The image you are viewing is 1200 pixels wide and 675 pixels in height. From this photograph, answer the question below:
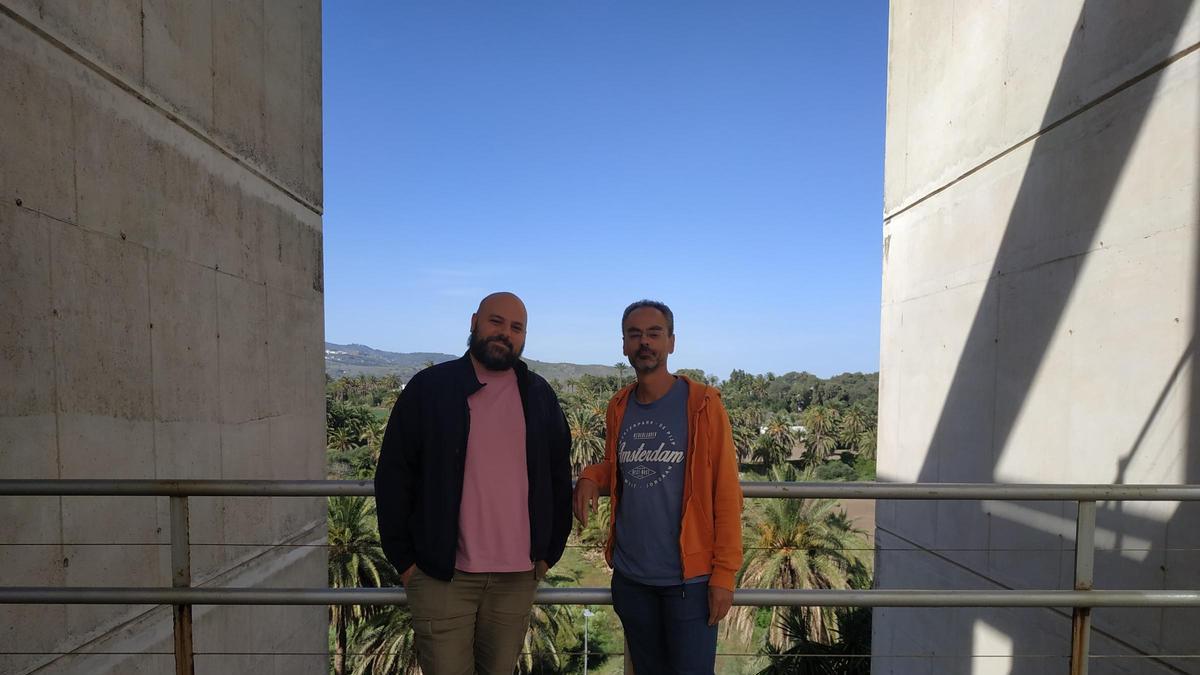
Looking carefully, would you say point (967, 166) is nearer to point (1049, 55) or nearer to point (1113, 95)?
point (1049, 55)

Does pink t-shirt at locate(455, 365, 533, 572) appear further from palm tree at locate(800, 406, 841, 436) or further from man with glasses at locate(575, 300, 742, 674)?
palm tree at locate(800, 406, 841, 436)

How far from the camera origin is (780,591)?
7.32 feet

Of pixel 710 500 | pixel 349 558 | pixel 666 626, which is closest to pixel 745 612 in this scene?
pixel 349 558

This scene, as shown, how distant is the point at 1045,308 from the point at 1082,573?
9.54 ft

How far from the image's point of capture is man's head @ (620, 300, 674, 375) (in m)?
2.16

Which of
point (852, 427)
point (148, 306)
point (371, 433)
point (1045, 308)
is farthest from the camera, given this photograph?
point (852, 427)

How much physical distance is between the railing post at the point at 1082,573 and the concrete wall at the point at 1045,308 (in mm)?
540

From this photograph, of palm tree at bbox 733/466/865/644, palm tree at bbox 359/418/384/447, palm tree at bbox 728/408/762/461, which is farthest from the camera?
palm tree at bbox 728/408/762/461

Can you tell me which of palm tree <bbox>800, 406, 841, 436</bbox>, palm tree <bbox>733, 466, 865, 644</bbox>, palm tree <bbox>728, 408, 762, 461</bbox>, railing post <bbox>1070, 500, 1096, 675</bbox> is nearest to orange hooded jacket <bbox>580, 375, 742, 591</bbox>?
railing post <bbox>1070, 500, 1096, 675</bbox>

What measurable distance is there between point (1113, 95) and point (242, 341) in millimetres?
6282

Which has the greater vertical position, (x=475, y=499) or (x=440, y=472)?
(x=440, y=472)

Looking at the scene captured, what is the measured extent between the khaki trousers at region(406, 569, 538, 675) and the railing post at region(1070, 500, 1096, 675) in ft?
6.55

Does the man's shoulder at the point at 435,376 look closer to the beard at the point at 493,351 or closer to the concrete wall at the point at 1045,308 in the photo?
the beard at the point at 493,351

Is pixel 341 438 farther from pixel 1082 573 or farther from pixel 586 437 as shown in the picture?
pixel 1082 573
